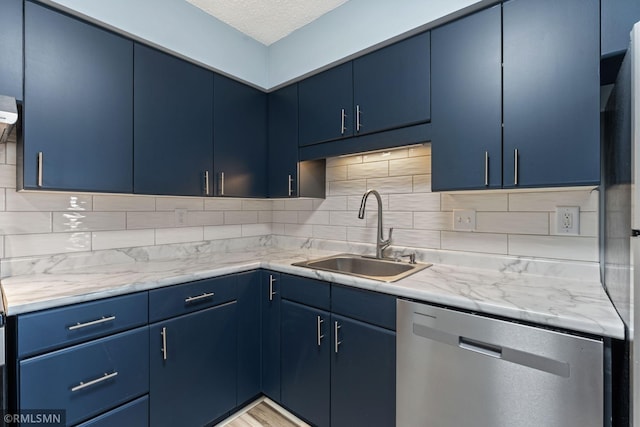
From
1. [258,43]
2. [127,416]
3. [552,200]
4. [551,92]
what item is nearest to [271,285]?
[127,416]

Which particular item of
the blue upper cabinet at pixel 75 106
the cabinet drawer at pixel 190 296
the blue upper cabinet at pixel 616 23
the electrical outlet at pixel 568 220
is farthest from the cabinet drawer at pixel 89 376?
the blue upper cabinet at pixel 616 23

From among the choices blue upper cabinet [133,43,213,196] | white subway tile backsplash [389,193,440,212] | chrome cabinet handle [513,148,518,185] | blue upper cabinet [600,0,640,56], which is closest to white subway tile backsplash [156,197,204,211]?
blue upper cabinet [133,43,213,196]

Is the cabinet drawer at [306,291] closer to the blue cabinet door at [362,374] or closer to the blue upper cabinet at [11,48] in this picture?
the blue cabinet door at [362,374]

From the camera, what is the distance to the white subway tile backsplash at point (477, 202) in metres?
1.54

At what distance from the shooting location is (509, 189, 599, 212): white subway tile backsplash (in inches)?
52.1

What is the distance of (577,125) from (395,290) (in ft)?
3.12

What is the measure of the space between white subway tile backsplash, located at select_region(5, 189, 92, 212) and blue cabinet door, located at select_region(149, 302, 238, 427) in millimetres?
857

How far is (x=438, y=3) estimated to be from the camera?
142cm

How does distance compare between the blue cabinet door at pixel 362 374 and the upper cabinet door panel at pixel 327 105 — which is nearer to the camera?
the blue cabinet door at pixel 362 374

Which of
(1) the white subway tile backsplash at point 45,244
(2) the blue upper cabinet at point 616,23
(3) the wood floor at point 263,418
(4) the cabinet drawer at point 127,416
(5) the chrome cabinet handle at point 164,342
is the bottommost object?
(3) the wood floor at point 263,418

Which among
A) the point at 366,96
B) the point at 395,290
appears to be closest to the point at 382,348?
the point at 395,290

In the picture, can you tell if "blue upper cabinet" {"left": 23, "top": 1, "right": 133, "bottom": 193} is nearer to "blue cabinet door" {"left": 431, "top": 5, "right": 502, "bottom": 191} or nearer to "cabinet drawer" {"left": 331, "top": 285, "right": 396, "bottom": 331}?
"cabinet drawer" {"left": 331, "top": 285, "right": 396, "bottom": 331}

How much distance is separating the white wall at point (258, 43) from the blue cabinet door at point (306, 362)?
60.3 inches

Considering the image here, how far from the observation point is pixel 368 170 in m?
2.07
